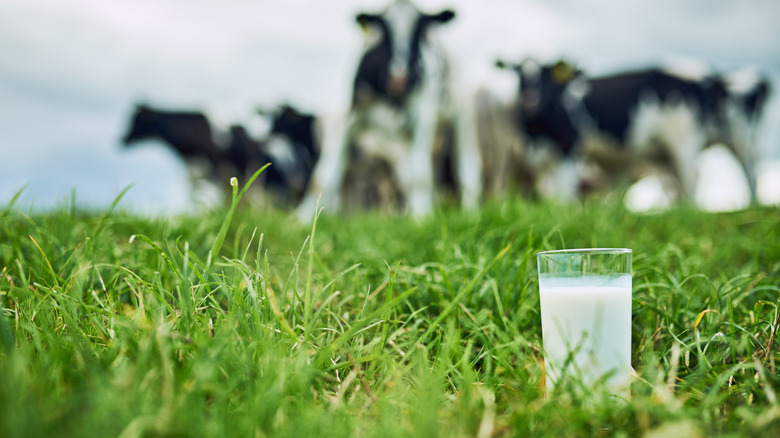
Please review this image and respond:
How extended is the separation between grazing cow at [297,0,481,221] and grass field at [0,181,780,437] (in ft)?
12.1

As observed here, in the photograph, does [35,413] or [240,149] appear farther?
[240,149]

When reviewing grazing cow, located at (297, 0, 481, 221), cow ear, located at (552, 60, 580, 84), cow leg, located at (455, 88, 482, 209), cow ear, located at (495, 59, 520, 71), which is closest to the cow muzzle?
grazing cow, located at (297, 0, 481, 221)

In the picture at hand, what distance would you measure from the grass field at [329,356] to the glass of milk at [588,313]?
2.0 inches

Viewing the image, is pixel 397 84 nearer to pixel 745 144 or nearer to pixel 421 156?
pixel 421 156

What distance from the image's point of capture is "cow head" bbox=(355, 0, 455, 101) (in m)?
5.49

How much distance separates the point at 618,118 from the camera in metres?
8.29

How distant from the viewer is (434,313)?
1.37 m

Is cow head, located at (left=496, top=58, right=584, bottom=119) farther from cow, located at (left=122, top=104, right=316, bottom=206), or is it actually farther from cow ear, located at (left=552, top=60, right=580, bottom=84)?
cow, located at (left=122, top=104, right=316, bottom=206)

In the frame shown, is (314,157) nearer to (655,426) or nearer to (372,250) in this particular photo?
(372,250)

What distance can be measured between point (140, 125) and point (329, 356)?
1134cm

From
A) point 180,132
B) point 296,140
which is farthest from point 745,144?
point 180,132

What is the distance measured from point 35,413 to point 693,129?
9646 mm

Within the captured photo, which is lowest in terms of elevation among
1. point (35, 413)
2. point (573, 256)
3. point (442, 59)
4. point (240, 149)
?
point (35, 413)

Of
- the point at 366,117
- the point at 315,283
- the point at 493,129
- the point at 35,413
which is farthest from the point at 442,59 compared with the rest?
the point at 35,413
